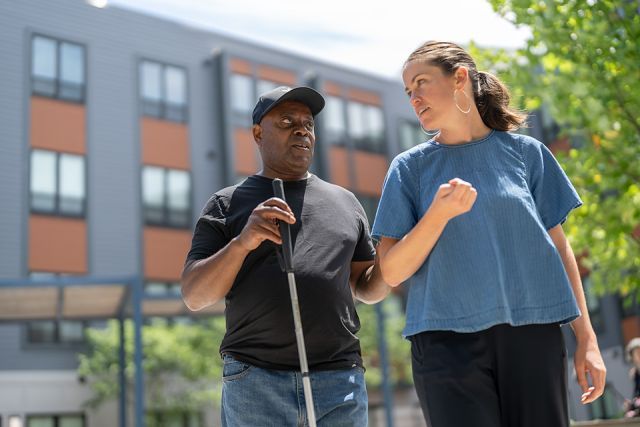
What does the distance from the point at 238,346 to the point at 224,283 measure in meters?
0.24

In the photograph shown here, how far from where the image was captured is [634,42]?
313 inches

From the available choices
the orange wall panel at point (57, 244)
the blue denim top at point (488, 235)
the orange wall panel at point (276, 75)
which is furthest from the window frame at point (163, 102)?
the blue denim top at point (488, 235)

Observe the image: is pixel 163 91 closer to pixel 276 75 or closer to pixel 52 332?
pixel 276 75

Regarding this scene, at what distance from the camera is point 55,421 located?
73.9 ft

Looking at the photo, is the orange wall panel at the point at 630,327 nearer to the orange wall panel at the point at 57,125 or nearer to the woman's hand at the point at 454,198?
the orange wall panel at the point at 57,125

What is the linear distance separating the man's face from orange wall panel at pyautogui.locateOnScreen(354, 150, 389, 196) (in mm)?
27171

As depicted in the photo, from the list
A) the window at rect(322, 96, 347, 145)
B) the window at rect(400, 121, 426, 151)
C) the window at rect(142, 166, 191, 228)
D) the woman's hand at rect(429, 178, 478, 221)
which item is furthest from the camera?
the window at rect(400, 121, 426, 151)

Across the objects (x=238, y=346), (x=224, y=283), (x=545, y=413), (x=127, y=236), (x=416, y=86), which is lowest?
(x=545, y=413)

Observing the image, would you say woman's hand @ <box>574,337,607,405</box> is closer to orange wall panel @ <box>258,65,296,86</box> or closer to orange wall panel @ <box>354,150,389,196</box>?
orange wall panel @ <box>258,65,296,86</box>

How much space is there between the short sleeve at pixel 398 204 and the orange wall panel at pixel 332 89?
90.5 feet

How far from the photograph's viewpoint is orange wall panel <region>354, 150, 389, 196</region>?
31.0 meters

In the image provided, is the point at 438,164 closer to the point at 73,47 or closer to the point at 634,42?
the point at 634,42

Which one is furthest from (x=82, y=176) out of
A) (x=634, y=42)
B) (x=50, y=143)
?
(x=634, y=42)

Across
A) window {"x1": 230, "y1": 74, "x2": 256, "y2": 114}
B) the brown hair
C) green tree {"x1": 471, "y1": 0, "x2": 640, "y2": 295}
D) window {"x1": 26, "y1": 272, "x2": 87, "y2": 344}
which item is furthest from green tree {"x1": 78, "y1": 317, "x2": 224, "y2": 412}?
the brown hair
